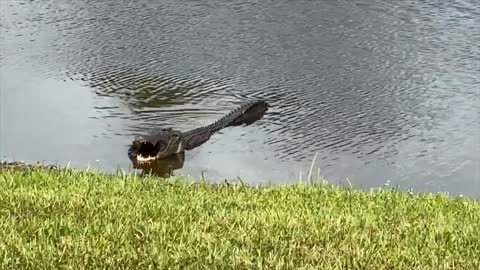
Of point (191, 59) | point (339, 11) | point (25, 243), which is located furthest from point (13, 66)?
point (25, 243)

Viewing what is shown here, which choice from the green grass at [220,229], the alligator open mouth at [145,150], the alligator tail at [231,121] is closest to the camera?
the green grass at [220,229]

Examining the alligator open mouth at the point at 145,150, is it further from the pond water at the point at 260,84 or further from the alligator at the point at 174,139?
the pond water at the point at 260,84

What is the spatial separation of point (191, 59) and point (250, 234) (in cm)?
1427

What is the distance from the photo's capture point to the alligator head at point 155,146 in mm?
12602

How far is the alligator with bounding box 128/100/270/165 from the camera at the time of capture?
12641 millimetres

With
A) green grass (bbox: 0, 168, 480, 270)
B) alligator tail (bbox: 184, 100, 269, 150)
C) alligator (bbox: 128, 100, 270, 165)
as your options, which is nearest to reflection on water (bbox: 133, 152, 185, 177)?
alligator (bbox: 128, 100, 270, 165)

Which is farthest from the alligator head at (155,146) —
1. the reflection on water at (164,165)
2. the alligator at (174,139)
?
the reflection on water at (164,165)

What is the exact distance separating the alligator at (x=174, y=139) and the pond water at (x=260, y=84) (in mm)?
167

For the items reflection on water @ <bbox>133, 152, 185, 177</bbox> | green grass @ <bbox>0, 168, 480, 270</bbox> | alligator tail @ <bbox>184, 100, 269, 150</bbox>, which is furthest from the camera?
alligator tail @ <bbox>184, 100, 269, 150</bbox>

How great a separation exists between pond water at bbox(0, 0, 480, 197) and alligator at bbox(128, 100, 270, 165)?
0.17m

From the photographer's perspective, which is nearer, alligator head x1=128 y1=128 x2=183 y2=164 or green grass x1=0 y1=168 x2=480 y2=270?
green grass x1=0 y1=168 x2=480 y2=270

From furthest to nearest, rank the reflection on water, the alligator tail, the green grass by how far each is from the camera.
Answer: the alligator tail < the reflection on water < the green grass

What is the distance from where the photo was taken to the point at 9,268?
11.5ft

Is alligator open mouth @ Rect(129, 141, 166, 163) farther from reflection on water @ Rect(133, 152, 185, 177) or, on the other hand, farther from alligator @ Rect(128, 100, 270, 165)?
reflection on water @ Rect(133, 152, 185, 177)
